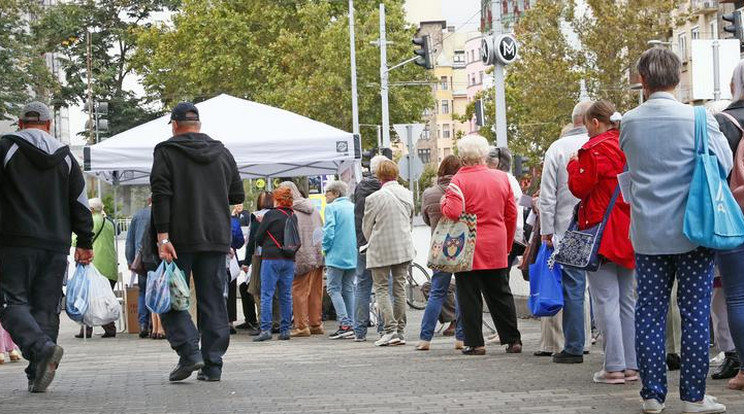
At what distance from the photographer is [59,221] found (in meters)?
10.2

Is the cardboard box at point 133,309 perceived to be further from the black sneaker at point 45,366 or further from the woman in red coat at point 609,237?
the woman in red coat at point 609,237

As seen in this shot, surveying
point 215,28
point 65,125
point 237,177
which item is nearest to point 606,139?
point 237,177

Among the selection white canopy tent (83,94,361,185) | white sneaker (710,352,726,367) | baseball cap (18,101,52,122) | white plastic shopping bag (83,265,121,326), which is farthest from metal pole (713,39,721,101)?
baseball cap (18,101,52,122)

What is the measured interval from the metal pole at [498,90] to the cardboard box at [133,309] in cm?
609

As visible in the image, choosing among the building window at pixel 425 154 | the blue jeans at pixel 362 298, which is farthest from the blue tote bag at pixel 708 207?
the building window at pixel 425 154

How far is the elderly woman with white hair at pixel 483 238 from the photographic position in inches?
492

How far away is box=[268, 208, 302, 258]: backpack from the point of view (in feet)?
55.6

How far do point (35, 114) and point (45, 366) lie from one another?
1.77 m

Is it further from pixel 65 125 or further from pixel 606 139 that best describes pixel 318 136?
pixel 65 125

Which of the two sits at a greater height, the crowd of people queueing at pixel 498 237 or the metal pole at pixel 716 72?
the metal pole at pixel 716 72

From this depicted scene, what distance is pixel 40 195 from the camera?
10.2 meters

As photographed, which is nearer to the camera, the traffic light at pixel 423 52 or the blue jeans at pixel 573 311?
the blue jeans at pixel 573 311

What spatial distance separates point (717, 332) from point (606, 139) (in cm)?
155

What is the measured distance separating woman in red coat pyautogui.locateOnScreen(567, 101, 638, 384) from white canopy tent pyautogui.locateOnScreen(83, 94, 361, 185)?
9148 millimetres
